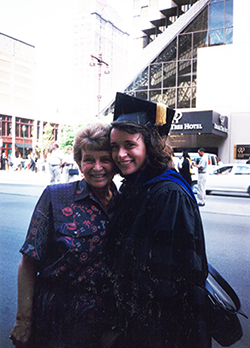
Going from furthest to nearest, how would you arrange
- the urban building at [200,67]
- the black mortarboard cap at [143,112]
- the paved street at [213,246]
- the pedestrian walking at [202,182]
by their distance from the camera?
the pedestrian walking at [202,182], the urban building at [200,67], the paved street at [213,246], the black mortarboard cap at [143,112]

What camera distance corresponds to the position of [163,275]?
3.47 ft

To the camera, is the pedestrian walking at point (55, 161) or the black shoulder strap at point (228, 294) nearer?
the black shoulder strap at point (228, 294)

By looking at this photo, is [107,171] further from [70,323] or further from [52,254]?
[70,323]

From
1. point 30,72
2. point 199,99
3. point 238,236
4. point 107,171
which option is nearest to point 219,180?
point 238,236

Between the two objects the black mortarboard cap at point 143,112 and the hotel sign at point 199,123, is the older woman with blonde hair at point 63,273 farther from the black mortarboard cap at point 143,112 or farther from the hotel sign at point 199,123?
the hotel sign at point 199,123

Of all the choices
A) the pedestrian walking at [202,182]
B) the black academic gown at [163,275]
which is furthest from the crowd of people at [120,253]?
the pedestrian walking at [202,182]

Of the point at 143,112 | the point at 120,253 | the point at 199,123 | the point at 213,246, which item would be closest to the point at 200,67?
the point at 199,123

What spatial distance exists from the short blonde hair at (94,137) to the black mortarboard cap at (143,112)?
0.09m

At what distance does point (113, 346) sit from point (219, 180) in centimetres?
1162

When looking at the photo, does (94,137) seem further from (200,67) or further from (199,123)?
(199,123)

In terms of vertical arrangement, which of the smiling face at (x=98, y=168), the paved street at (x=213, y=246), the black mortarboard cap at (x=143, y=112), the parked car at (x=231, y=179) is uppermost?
the black mortarboard cap at (x=143, y=112)

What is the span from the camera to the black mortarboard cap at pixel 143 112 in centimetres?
131

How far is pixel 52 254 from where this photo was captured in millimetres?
1324

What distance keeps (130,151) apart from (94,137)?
0.23 m
